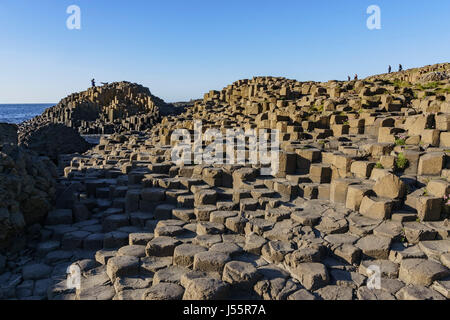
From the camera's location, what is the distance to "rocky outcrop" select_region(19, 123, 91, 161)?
57.5 ft

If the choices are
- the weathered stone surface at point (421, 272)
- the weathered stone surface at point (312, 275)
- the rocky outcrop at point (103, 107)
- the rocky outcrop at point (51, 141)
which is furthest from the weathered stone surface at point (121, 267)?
the rocky outcrop at point (103, 107)

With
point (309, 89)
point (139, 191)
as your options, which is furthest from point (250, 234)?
point (309, 89)

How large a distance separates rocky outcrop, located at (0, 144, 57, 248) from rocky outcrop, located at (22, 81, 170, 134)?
2416 centimetres

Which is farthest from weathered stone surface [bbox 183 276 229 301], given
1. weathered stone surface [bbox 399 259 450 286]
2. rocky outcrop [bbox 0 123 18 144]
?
rocky outcrop [bbox 0 123 18 144]

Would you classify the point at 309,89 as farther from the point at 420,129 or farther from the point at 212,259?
the point at 212,259

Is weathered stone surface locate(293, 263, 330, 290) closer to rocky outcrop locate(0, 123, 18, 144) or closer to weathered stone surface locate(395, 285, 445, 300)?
weathered stone surface locate(395, 285, 445, 300)

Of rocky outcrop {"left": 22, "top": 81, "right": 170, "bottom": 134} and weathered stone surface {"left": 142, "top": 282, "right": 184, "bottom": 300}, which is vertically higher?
rocky outcrop {"left": 22, "top": 81, "right": 170, "bottom": 134}

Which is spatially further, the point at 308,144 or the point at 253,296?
the point at 308,144

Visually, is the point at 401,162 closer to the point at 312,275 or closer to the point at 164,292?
the point at 312,275

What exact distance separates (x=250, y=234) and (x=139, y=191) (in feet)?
10.9

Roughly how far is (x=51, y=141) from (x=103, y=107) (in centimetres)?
2515

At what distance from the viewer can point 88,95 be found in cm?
4347

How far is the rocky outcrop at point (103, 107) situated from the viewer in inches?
1422

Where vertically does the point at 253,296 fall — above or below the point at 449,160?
Answer: below
